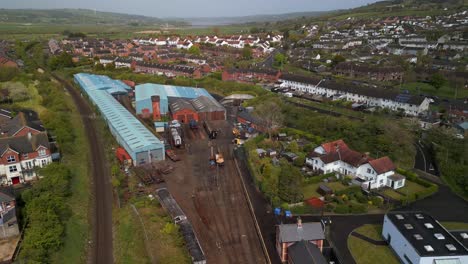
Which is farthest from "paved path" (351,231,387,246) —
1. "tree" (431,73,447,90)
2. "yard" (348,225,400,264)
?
"tree" (431,73,447,90)

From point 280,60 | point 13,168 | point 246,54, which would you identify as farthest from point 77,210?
point 246,54

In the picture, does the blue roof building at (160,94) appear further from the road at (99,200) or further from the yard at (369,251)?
the yard at (369,251)

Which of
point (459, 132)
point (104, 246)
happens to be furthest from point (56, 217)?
point (459, 132)

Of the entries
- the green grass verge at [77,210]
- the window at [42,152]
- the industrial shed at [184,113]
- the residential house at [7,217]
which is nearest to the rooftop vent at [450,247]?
the green grass verge at [77,210]

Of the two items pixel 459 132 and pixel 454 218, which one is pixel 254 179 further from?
pixel 459 132

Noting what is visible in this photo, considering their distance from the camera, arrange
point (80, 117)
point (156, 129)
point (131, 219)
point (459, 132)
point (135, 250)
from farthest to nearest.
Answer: point (80, 117) < point (156, 129) < point (459, 132) < point (131, 219) < point (135, 250)

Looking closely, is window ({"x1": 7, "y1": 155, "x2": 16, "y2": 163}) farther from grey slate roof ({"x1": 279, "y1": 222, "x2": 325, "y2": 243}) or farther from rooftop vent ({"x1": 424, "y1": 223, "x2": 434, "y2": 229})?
rooftop vent ({"x1": 424, "y1": 223, "x2": 434, "y2": 229})
